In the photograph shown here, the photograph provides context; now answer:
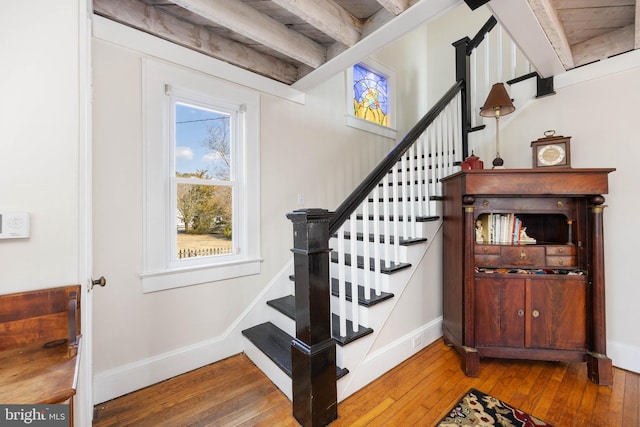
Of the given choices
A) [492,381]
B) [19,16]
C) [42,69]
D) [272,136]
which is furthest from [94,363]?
[492,381]

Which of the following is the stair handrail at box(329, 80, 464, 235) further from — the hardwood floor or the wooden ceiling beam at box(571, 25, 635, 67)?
the hardwood floor

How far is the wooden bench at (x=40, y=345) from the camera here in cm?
84

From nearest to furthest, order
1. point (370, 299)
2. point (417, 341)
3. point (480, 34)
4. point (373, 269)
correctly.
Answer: point (370, 299)
point (373, 269)
point (417, 341)
point (480, 34)

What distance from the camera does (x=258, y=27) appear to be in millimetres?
1913

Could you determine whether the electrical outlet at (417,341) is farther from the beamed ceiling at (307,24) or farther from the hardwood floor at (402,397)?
the beamed ceiling at (307,24)

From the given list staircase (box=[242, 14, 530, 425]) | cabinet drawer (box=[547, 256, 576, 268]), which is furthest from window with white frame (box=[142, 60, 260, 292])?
cabinet drawer (box=[547, 256, 576, 268])

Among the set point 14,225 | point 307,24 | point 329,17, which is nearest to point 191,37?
point 307,24

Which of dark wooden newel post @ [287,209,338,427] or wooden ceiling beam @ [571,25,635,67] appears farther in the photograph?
wooden ceiling beam @ [571,25,635,67]

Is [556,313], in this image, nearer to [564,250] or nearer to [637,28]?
[564,250]

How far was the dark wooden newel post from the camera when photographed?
4.99ft

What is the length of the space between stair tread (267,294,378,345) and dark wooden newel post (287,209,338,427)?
0.17 meters

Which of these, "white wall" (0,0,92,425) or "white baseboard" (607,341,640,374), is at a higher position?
"white wall" (0,0,92,425)

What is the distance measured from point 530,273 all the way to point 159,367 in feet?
8.87

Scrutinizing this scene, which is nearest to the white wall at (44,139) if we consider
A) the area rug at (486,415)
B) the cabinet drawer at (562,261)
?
the area rug at (486,415)
